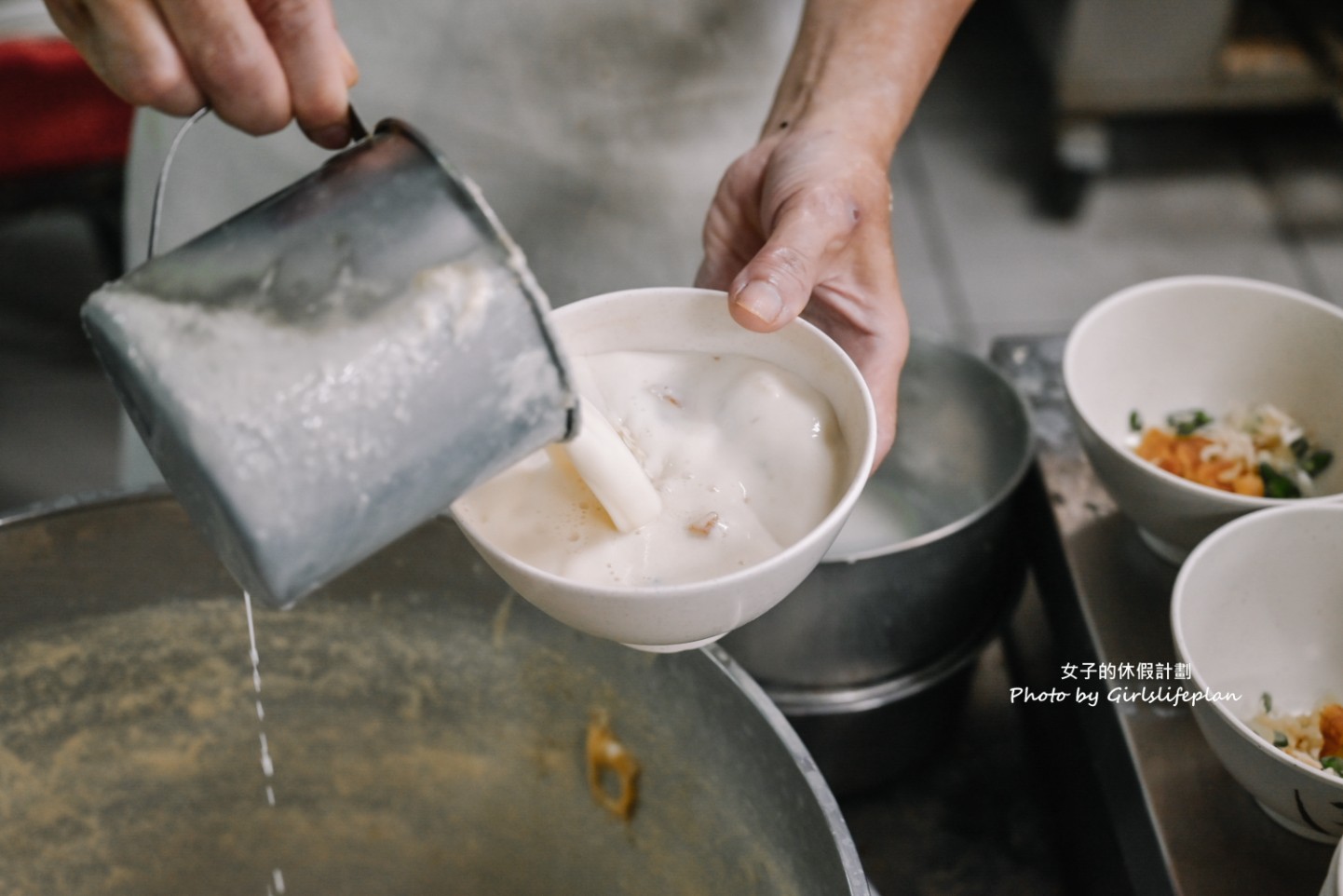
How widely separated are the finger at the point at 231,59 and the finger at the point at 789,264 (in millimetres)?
326

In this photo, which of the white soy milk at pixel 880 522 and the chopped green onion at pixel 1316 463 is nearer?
the chopped green onion at pixel 1316 463

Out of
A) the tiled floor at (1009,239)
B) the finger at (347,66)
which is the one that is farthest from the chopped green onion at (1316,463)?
the tiled floor at (1009,239)

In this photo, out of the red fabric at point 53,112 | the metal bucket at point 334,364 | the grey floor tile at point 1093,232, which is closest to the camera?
the metal bucket at point 334,364

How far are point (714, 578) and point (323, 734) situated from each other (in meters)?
0.54

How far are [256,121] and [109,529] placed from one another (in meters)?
0.39

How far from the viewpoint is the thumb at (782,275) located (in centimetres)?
80

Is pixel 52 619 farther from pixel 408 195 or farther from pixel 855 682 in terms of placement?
pixel 855 682

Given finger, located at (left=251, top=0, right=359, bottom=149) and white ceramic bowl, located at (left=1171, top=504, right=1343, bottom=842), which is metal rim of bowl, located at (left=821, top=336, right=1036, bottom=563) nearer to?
white ceramic bowl, located at (left=1171, top=504, right=1343, bottom=842)

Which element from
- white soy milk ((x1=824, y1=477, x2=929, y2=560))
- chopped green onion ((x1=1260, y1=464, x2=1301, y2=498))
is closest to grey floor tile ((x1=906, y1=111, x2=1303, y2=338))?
white soy milk ((x1=824, y1=477, x2=929, y2=560))

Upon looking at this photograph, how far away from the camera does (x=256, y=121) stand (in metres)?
0.73

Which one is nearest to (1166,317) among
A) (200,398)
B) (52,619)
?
(200,398)

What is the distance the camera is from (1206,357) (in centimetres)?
122

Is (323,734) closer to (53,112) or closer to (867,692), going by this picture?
(867,692)

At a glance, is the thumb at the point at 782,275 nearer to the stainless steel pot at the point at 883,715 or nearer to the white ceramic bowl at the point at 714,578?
the white ceramic bowl at the point at 714,578
